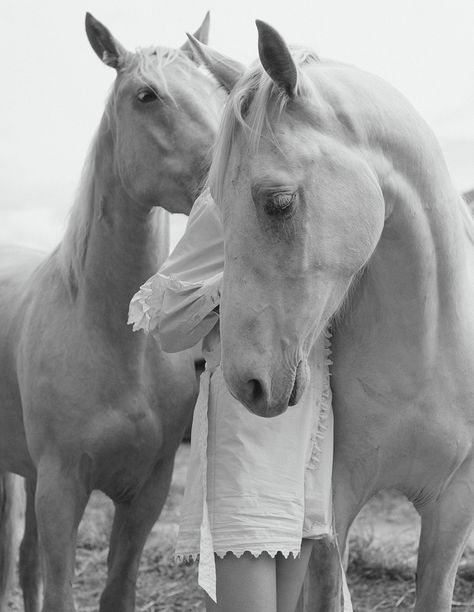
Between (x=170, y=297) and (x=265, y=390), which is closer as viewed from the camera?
(x=265, y=390)

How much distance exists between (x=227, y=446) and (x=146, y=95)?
140 centimetres

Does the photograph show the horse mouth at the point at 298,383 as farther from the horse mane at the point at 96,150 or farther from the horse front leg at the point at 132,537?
the horse front leg at the point at 132,537

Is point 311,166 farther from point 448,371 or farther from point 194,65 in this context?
point 194,65

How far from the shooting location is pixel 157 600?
15.5ft

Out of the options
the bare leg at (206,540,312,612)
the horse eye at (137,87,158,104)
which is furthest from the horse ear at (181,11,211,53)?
the bare leg at (206,540,312,612)

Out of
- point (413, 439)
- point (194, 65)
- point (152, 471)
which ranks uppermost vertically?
point (194, 65)

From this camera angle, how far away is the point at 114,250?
11.3ft

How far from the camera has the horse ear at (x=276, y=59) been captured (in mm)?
1995

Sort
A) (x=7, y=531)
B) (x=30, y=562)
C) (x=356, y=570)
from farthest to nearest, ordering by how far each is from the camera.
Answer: (x=356, y=570)
(x=7, y=531)
(x=30, y=562)

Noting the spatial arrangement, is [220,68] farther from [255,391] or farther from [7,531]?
[7,531]

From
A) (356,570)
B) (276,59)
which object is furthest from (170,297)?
(356,570)

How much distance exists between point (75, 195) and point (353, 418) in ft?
5.12

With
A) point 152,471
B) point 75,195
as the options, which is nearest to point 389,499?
point 152,471

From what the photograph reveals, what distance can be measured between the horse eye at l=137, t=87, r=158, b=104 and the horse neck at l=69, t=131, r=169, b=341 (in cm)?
24
